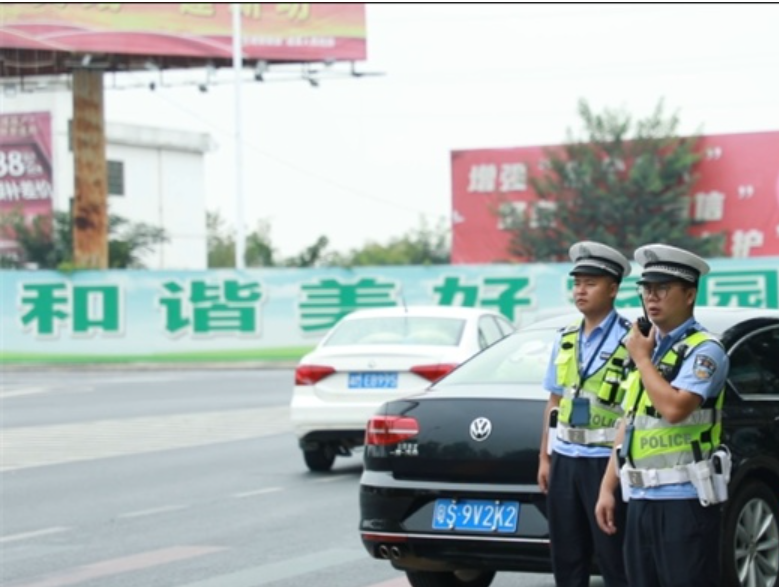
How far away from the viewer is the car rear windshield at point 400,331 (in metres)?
15.5

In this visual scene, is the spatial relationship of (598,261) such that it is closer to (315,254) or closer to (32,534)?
(32,534)

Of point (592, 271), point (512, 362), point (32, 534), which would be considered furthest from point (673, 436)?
point (32, 534)

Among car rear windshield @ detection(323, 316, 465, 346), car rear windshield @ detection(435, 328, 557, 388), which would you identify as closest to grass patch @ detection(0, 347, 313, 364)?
car rear windshield @ detection(323, 316, 465, 346)

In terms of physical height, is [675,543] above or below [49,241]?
below

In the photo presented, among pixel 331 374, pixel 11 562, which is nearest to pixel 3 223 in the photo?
pixel 331 374

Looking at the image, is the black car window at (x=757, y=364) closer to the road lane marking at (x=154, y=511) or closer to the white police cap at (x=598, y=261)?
the white police cap at (x=598, y=261)

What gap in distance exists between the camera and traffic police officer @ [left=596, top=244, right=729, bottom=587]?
18.7 feet

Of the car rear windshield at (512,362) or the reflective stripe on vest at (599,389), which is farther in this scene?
the car rear windshield at (512,362)

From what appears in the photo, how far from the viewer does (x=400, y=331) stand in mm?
15688

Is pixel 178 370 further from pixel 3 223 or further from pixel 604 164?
pixel 3 223

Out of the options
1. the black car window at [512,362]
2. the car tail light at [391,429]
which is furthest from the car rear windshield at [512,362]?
the car tail light at [391,429]

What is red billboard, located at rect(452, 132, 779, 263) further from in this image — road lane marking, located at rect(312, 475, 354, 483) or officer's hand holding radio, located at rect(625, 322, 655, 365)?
officer's hand holding radio, located at rect(625, 322, 655, 365)

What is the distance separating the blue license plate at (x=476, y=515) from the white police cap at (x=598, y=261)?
1.34 m

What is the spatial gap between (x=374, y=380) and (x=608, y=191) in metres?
39.6
